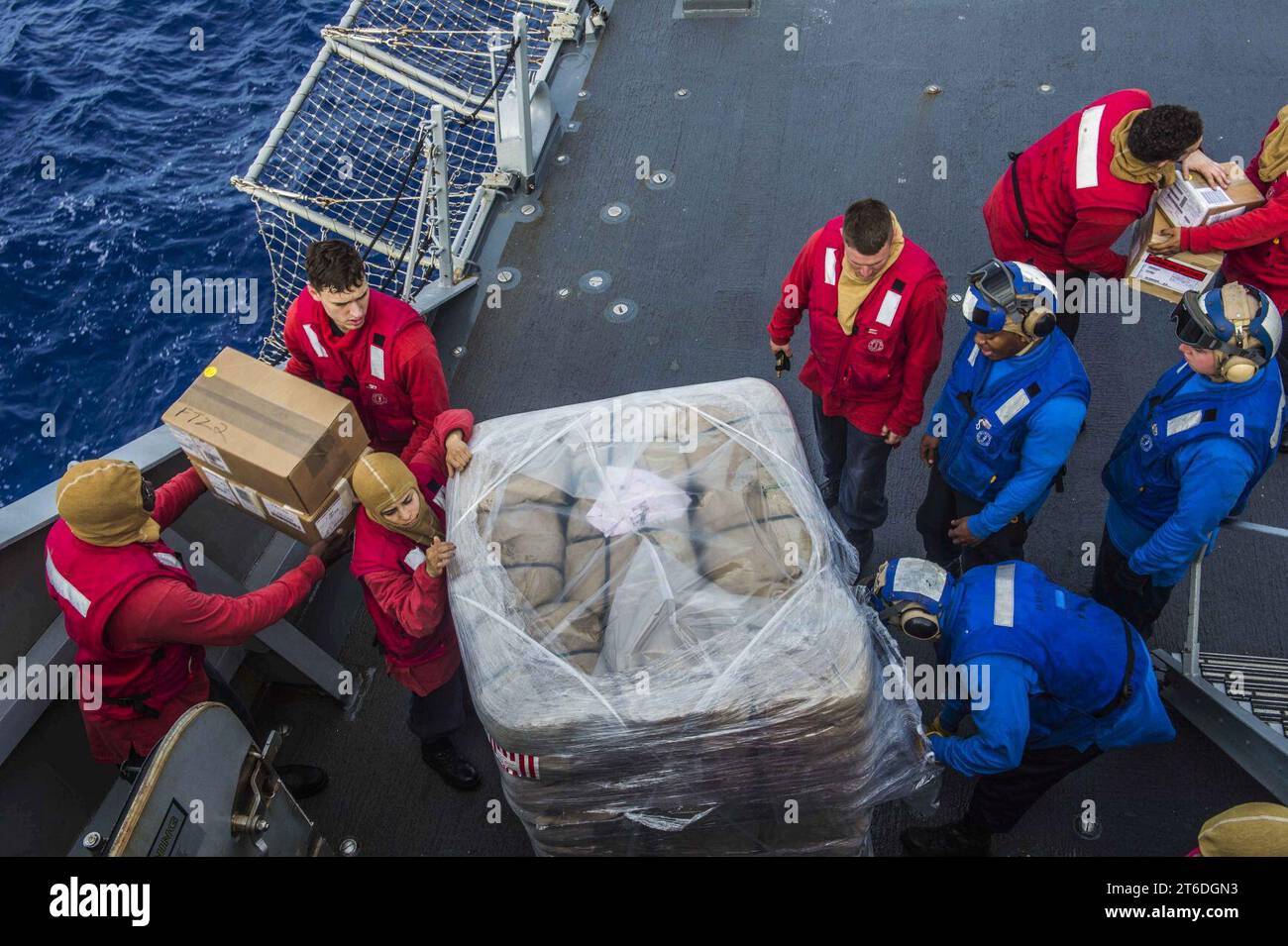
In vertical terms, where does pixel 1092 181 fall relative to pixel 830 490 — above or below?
above

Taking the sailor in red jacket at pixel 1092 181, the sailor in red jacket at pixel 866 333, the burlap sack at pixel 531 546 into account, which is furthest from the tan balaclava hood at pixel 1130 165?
the burlap sack at pixel 531 546

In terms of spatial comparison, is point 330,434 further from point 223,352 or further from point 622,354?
point 622,354

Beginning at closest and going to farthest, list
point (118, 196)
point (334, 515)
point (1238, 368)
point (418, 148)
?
point (1238, 368) → point (334, 515) → point (418, 148) → point (118, 196)

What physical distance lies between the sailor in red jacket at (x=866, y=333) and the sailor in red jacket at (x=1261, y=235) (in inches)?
40.4

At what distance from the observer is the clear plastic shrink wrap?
221cm

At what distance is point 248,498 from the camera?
297cm

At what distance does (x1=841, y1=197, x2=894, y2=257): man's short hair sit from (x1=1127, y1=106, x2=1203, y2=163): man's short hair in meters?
1.10

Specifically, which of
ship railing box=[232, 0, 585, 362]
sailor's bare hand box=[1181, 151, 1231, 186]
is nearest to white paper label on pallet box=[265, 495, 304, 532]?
ship railing box=[232, 0, 585, 362]

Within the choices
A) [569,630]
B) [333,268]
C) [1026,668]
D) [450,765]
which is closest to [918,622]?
[1026,668]

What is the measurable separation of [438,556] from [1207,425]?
2361mm

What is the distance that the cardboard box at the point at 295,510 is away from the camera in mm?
2883

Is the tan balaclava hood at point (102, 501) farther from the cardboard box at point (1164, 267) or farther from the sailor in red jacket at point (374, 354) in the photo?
the cardboard box at point (1164, 267)

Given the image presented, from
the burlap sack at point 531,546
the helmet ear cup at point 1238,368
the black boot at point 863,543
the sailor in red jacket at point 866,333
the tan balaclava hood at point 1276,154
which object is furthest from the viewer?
the black boot at point 863,543

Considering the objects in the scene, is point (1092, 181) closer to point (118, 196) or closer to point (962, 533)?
point (962, 533)
